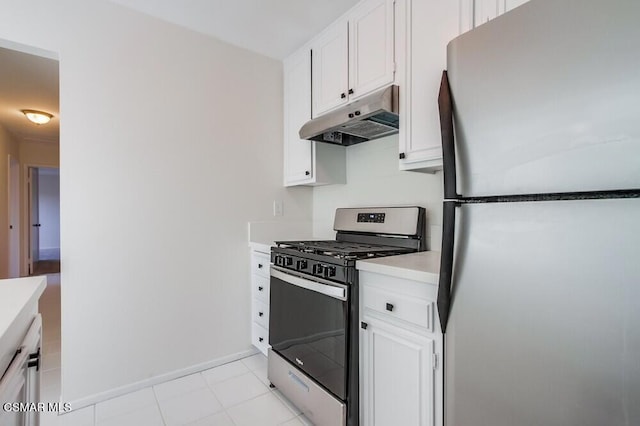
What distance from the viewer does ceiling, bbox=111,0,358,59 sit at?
194cm

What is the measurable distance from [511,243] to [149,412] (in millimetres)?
2100

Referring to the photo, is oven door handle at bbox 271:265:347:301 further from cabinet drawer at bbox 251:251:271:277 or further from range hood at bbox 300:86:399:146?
range hood at bbox 300:86:399:146

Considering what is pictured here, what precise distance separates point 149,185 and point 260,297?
1.13 meters

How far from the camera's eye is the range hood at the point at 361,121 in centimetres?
163

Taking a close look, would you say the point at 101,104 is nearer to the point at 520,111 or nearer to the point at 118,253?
the point at 118,253

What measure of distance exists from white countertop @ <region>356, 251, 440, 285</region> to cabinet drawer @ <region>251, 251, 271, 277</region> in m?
1.01

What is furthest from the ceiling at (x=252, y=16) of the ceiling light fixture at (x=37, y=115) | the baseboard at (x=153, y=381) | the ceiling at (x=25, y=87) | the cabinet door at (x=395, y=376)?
the ceiling light fixture at (x=37, y=115)

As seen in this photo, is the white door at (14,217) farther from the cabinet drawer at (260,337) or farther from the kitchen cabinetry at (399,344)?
the kitchen cabinetry at (399,344)

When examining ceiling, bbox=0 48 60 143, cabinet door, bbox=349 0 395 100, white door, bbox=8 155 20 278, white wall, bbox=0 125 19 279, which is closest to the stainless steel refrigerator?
cabinet door, bbox=349 0 395 100

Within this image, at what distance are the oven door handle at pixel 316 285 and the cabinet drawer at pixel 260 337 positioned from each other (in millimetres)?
603

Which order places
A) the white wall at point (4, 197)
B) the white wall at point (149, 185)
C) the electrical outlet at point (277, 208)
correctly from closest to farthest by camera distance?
the white wall at point (149, 185) → the electrical outlet at point (277, 208) → the white wall at point (4, 197)

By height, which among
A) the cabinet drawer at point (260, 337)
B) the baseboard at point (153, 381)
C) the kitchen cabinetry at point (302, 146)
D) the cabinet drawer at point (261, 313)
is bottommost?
the baseboard at point (153, 381)

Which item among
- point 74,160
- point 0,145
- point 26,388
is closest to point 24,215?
point 0,145

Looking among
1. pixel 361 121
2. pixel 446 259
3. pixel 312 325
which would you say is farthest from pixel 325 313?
pixel 361 121
